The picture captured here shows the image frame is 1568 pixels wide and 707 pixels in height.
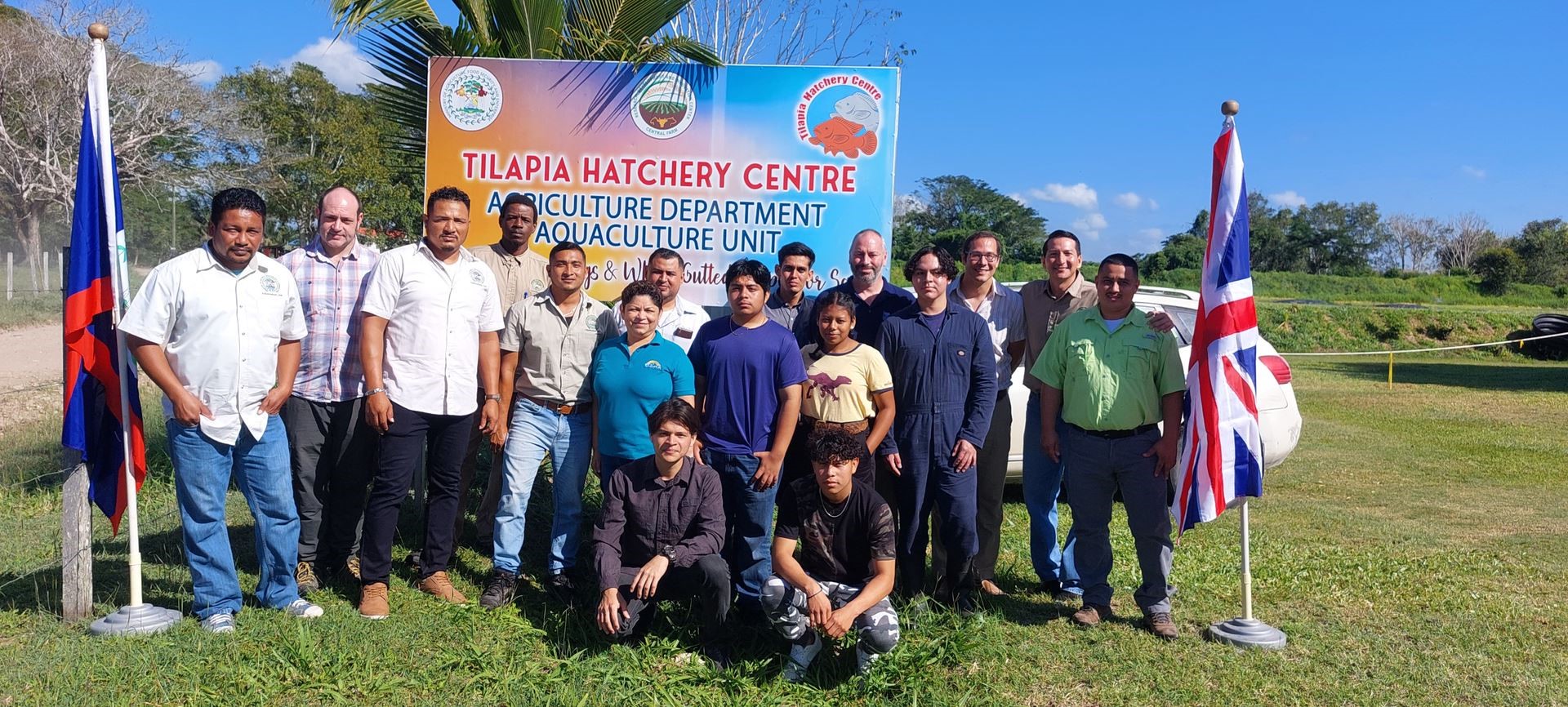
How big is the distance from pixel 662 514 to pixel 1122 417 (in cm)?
190

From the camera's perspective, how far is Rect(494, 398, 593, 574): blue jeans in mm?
4500

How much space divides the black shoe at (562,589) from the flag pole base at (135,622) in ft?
4.71

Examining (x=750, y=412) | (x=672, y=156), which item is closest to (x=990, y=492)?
(x=750, y=412)

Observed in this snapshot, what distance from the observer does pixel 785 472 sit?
436 centimetres

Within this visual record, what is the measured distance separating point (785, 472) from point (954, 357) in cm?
85

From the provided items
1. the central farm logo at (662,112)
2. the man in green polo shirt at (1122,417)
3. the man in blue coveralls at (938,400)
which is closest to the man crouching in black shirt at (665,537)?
the man in blue coveralls at (938,400)

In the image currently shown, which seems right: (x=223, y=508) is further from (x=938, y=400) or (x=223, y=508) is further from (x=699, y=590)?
(x=938, y=400)

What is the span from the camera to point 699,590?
3932mm

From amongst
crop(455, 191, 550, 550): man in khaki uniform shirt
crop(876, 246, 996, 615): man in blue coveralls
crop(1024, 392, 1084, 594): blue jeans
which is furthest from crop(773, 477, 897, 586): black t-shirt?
crop(455, 191, 550, 550): man in khaki uniform shirt

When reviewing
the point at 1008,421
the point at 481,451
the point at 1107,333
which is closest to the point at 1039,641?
the point at 1008,421

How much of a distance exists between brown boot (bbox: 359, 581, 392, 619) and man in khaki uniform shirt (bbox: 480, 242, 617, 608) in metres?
0.39

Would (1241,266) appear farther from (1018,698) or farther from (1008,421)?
(1018,698)

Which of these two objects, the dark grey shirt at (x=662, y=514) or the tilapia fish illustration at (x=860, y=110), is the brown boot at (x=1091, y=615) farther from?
the tilapia fish illustration at (x=860, y=110)

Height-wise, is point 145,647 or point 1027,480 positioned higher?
point 1027,480
